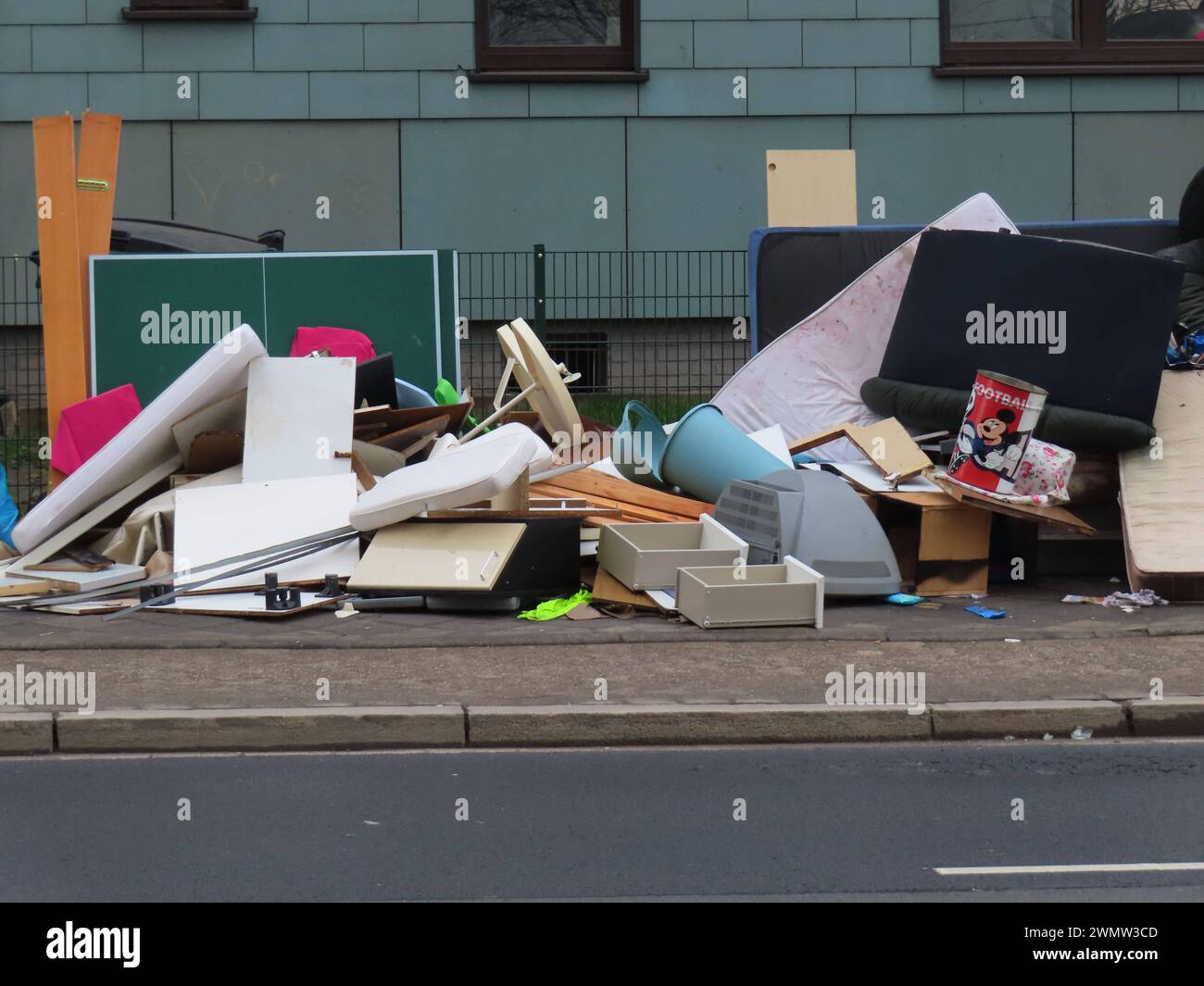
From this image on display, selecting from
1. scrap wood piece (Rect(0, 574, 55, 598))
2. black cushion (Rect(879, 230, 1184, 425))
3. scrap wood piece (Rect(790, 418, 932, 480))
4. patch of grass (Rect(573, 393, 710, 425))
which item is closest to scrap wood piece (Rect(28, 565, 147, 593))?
scrap wood piece (Rect(0, 574, 55, 598))

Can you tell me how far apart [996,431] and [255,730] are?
15.2 ft

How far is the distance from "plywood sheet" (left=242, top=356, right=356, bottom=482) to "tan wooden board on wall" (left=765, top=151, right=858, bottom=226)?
483cm

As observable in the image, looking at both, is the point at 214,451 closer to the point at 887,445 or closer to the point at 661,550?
the point at 661,550

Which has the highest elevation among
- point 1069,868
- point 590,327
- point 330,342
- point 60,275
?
point 60,275

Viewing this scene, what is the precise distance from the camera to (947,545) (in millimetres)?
8859

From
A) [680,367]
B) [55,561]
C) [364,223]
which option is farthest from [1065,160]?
[55,561]

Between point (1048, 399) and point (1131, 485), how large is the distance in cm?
75

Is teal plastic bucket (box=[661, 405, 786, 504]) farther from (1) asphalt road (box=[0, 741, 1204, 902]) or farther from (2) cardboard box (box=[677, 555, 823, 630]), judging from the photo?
(1) asphalt road (box=[0, 741, 1204, 902])

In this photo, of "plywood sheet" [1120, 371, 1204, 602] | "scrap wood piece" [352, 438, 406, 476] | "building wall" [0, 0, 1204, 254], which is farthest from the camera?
"building wall" [0, 0, 1204, 254]

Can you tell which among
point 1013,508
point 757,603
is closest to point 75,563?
point 757,603

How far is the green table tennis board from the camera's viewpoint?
1126cm

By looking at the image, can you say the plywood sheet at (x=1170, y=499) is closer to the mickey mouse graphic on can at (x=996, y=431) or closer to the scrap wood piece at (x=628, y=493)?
the mickey mouse graphic on can at (x=996, y=431)

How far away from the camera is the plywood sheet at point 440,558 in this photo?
805 cm

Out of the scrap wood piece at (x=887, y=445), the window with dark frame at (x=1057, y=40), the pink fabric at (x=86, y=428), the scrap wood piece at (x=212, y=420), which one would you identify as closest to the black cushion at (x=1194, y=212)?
the scrap wood piece at (x=887, y=445)
